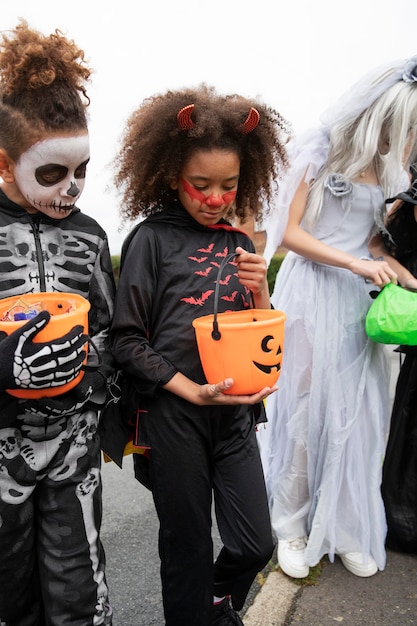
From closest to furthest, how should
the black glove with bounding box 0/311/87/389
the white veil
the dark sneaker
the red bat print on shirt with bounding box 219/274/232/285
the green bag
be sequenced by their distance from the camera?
the black glove with bounding box 0/311/87/389
the red bat print on shirt with bounding box 219/274/232/285
the dark sneaker
the green bag
the white veil

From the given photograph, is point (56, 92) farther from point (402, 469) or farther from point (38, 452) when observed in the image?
point (402, 469)

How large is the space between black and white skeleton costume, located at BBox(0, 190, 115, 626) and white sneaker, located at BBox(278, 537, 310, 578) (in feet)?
3.62

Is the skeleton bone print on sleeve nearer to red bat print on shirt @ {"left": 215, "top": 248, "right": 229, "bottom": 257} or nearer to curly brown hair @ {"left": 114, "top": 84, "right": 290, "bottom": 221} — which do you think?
curly brown hair @ {"left": 114, "top": 84, "right": 290, "bottom": 221}

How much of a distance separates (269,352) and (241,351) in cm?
9

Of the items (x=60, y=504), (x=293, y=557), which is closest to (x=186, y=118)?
(x=60, y=504)

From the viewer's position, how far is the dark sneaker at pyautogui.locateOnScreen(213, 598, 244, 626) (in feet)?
7.78

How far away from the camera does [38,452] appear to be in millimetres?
1936

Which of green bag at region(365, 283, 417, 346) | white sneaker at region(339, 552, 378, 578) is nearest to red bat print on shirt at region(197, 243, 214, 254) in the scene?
green bag at region(365, 283, 417, 346)

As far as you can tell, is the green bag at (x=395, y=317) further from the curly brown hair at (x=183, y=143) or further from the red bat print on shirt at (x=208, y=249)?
the red bat print on shirt at (x=208, y=249)

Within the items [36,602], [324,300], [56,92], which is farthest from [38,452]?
[324,300]

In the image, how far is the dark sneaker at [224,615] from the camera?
2.37m

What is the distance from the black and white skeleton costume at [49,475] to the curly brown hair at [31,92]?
0.23m

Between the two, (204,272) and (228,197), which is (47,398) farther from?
(228,197)

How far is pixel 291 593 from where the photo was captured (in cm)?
279
